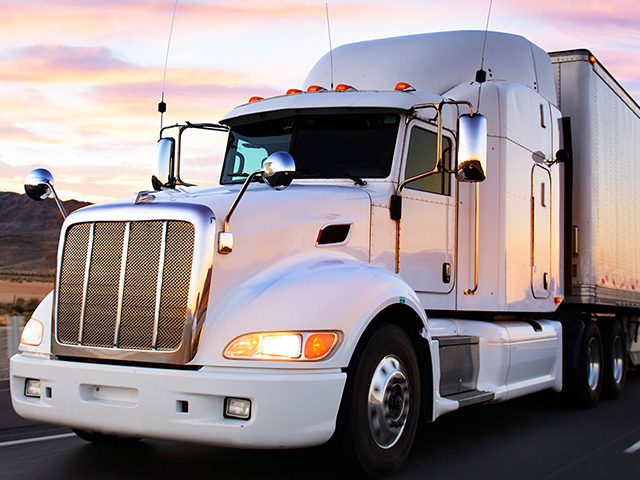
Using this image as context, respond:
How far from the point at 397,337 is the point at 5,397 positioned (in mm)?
5368

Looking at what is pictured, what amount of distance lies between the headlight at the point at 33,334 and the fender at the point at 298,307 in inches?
53.7

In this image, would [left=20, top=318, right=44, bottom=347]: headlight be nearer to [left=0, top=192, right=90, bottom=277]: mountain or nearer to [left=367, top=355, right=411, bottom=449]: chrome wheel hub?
[left=367, top=355, right=411, bottom=449]: chrome wheel hub

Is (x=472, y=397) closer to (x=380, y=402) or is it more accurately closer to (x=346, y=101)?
(x=380, y=402)

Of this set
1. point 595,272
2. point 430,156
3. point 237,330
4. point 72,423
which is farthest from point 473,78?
point 72,423

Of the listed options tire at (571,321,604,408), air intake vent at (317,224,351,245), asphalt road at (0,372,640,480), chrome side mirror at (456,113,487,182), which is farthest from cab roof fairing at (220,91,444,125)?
tire at (571,321,604,408)

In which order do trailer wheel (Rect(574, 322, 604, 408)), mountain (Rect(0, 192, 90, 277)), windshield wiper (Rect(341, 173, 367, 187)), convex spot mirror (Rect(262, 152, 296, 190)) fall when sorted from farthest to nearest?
mountain (Rect(0, 192, 90, 277))
trailer wheel (Rect(574, 322, 604, 408))
windshield wiper (Rect(341, 173, 367, 187))
convex spot mirror (Rect(262, 152, 296, 190))

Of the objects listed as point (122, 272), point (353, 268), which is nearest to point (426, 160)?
point (353, 268)

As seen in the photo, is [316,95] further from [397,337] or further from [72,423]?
[72,423]

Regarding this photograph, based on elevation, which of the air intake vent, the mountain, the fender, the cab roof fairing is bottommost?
the fender

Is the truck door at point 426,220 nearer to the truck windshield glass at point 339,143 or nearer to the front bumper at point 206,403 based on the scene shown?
the truck windshield glass at point 339,143

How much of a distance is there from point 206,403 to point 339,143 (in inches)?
112

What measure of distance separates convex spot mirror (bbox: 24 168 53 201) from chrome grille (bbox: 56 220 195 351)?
0.73 metres

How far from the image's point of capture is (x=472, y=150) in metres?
6.27

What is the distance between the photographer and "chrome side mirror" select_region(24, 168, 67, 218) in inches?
239
